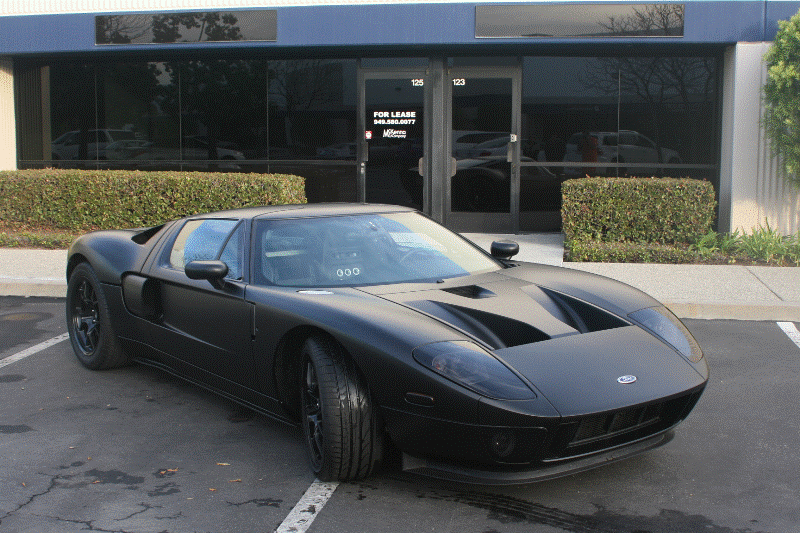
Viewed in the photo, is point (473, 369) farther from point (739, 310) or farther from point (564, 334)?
point (739, 310)

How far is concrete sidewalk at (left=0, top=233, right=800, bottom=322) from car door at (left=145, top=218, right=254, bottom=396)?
402 cm

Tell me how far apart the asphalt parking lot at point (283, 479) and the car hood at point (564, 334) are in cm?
49

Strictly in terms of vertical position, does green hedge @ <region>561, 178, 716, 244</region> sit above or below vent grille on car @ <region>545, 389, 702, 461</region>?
above

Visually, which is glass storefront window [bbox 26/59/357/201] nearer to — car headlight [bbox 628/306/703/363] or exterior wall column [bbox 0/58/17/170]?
exterior wall column [bbox 0/58/17/170]

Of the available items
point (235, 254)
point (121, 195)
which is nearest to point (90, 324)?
point (235, 254)

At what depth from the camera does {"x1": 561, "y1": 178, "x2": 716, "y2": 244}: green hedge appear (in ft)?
35.4

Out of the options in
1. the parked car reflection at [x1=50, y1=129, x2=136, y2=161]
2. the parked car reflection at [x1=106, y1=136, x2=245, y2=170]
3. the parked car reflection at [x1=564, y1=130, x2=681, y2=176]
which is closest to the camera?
the parked car reflection at [x1=564, y1=130, x2=681, y2=176]

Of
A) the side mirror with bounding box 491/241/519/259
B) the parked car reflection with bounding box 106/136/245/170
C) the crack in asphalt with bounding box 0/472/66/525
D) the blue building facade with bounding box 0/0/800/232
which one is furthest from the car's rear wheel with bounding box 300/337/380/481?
the parked car reflection with bounding box 106/136/245/170

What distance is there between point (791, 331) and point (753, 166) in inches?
201

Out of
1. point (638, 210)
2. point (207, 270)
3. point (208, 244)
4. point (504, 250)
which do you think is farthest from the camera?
point (638, 210)

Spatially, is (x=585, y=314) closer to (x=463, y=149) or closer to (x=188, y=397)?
(x=188, y=397)

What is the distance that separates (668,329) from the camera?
417cm

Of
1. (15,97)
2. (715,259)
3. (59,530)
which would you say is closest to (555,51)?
(715,259)

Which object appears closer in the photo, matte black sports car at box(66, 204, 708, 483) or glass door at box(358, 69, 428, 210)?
matte black sports car at box(66, 204, 708, 483)
